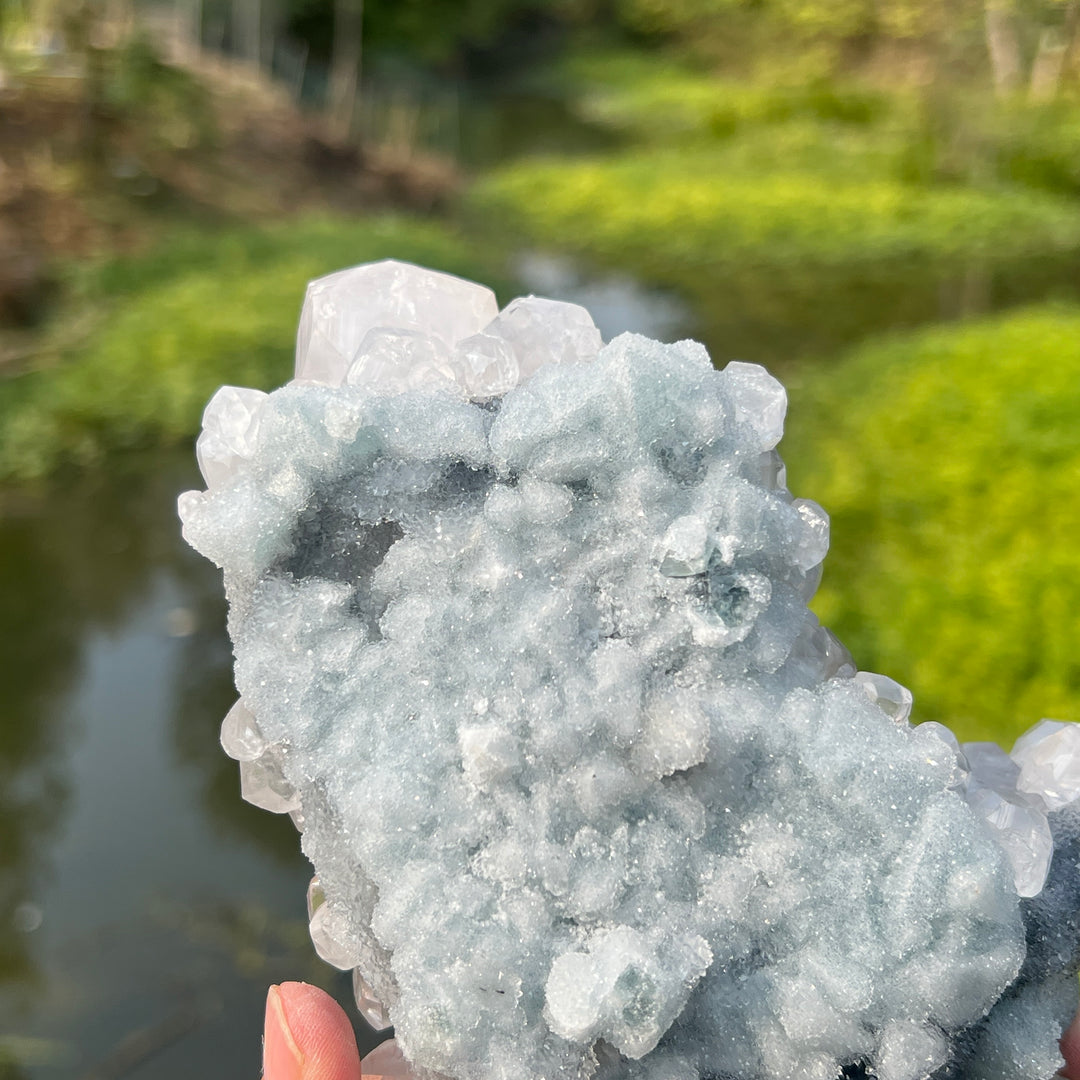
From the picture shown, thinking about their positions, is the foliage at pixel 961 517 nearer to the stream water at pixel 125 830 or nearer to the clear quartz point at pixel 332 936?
the stream water at pixel 125 830

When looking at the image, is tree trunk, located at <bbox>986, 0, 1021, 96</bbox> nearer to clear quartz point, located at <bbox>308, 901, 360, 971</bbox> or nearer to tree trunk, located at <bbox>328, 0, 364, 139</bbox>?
tree trunk, located at <bbox>328, 0, 364, 139</bbox>

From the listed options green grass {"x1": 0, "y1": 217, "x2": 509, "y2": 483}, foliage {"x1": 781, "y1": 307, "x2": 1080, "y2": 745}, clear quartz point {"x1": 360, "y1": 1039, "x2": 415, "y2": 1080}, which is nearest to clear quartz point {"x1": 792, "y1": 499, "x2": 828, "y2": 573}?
clear quartz point {"x1": 360, "y1": 1039, "x2": 415, "y2": 1080}

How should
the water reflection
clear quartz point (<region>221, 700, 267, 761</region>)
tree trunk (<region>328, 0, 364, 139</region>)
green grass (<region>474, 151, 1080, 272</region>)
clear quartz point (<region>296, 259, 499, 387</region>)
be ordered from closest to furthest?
clear quartz point (<region>221, 700, 267, 761</region>)
clear quartz point (<region>296, 259, 499, 387</region>)
the water reflection
green grass (<region>474, 151, 1080, 272</region>)
tree trunk (<region>328, 0, 364, 139</region>)

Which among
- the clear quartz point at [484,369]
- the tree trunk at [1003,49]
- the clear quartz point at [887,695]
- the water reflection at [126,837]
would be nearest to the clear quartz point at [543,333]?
the clear quartz point at [484,369]

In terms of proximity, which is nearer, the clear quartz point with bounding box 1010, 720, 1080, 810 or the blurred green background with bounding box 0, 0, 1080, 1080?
the clear quartz point with bounding box 1010, 720, 1080, 810

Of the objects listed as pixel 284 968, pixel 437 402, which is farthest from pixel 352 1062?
pixel 284 968

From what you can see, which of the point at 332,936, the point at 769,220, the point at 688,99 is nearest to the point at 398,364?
the point at 332,936

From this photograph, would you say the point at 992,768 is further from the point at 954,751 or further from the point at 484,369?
the point at 484,369
